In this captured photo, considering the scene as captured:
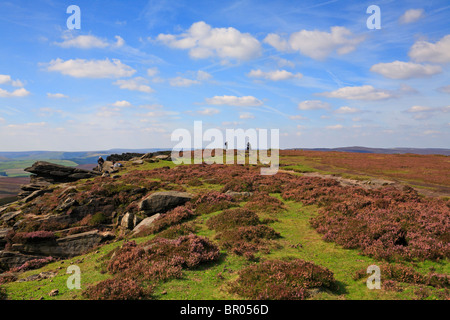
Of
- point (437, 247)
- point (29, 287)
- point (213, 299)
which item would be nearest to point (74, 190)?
point (29, 287)

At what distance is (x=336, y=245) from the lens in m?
13.9

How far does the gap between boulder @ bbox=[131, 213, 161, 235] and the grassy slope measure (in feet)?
11.0

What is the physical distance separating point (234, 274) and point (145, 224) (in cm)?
1229

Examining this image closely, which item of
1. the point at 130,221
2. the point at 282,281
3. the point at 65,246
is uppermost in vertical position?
the point at 282,281

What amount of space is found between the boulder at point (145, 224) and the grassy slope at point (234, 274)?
3358 millimetres

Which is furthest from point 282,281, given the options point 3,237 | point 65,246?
point 3,237

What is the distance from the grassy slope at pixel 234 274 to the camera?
9.09m

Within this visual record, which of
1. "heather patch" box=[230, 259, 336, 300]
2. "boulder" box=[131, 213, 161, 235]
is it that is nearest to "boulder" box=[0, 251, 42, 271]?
"boulder" box=[131, 213, 161, 235]

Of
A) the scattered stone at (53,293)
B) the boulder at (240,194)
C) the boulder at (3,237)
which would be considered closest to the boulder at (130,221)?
the boulder at (240,194)

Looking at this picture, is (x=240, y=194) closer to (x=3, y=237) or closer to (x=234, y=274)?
(x=234, y=274)

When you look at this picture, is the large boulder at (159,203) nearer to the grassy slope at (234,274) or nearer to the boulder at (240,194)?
the boulder at (240,194)

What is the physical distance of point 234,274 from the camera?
10805 mm

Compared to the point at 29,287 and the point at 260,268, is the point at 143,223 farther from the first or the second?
the point at 260,268

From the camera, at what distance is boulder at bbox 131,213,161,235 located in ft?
65.4
